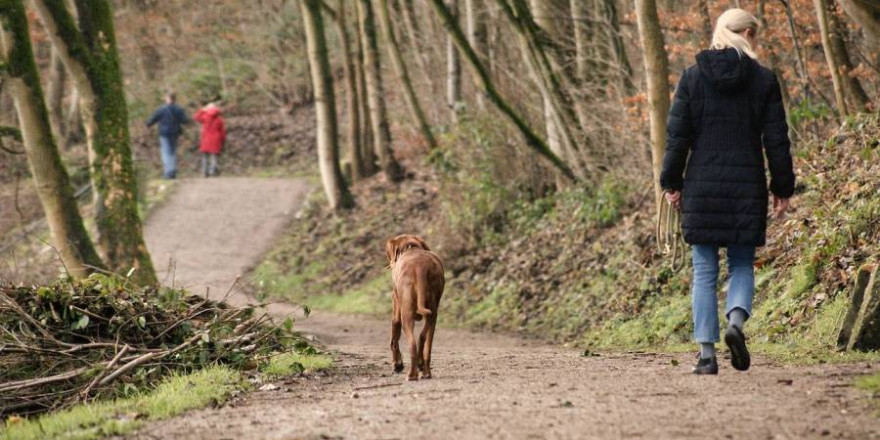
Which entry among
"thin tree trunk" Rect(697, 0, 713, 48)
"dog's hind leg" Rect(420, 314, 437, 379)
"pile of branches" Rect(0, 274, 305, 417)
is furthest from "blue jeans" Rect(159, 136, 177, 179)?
"dog's hind leg" Rect(420, 314, 437, 379)

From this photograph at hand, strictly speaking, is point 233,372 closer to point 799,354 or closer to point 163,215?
point 799,354

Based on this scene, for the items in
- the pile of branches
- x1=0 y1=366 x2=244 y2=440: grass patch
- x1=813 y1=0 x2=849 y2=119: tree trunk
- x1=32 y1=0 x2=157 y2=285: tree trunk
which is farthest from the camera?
x1=32 y1=0 x2=157 y2=285: tree trunk

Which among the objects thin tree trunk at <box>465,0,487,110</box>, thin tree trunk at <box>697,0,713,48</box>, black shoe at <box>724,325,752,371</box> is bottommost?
black shoe at <box>724,325,752,371</box>

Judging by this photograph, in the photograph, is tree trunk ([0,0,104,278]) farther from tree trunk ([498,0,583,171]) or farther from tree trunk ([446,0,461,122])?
tree trunk ([446,0,461,122])

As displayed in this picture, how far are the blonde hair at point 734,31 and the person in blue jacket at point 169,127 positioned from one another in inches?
1087

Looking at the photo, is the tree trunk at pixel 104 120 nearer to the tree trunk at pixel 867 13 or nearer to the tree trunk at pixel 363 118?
the tree trunk at pixel 867 13

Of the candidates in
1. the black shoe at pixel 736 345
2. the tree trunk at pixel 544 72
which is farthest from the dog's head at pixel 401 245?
the tree trunk at pixel 544 72

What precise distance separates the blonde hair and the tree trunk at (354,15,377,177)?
20.4m

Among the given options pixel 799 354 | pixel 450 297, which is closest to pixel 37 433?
pixel 799 354

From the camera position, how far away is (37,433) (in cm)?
711

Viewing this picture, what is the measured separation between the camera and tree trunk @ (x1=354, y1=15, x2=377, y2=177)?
28.1 metres

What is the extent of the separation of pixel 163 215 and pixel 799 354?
73.2 ft

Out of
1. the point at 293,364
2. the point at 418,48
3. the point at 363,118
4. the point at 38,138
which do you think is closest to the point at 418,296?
the point at 293,364

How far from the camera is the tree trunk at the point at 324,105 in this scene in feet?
85.3
